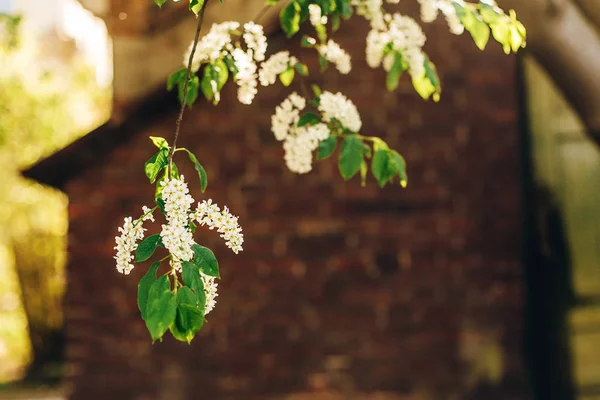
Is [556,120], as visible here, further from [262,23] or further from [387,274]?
[262,23]

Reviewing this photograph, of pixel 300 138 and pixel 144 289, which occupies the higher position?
pixel 144 289

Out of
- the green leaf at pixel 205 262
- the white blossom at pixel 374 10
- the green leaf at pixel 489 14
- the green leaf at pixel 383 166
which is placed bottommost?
the green leaf at pixel 383 166

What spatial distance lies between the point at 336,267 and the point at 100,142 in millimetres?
1132

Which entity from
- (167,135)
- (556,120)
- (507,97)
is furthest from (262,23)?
(556,120)

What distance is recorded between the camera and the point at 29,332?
292 inches

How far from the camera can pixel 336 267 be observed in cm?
305

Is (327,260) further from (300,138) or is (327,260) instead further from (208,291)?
(208,291)

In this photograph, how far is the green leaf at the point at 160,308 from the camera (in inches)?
46.5

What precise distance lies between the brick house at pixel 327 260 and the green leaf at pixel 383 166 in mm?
1175

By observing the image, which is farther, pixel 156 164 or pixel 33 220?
pixel 33 220

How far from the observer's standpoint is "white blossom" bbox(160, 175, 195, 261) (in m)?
1.22

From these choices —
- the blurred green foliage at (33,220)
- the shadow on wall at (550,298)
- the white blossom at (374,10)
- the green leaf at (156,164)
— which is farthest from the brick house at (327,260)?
the blurred green foliage at (33,220)

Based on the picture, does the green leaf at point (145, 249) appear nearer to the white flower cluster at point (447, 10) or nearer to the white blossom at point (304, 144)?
the white blossom at point (304, 144)

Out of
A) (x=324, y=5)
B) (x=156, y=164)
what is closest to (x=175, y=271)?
(x=156, y=164)
